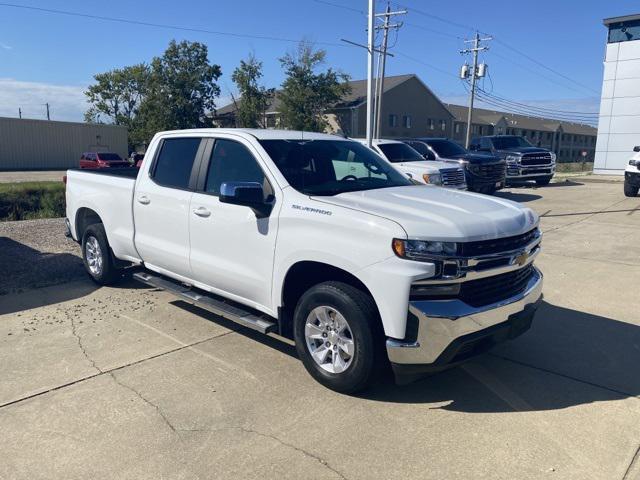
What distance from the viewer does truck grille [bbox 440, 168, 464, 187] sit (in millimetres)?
12656

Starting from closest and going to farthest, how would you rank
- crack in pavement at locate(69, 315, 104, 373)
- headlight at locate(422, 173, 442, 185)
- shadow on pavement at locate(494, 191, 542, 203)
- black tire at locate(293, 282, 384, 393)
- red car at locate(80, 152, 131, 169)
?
black tire at locate(293, 282, 384, 393), crack in pavement at locate(69, 315, 104, 373), headlight at locate(422, 173, 442, 185), shadow on pavement at locate(494, 191, 542, 203), red car at locate(80, 152, 131, 169)

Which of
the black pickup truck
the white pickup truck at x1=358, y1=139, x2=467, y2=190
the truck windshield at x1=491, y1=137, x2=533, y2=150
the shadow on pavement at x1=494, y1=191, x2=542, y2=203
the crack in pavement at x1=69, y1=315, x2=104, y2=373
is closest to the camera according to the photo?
the crack in pavement at x1=69, y1=315, x2=104, y2=373

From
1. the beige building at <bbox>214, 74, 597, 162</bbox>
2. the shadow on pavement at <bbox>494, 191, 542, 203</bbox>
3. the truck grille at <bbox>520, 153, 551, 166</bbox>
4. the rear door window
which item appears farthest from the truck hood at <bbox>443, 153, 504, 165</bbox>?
the beige building at <bbox>214, 74, 597, 162</bbox>

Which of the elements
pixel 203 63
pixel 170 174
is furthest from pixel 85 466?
pixel 203 63

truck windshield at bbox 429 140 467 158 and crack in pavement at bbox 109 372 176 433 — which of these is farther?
truck windshield at bbox 429 140 467 158

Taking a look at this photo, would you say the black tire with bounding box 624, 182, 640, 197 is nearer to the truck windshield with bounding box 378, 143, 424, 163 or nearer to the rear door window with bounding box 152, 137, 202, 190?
the truck windshield with bounding box 378, 143, 424, 163

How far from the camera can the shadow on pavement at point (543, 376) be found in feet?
12.8

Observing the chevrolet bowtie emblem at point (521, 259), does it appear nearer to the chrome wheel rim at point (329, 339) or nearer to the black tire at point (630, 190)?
the chrome wheel rim at point (329, 339)

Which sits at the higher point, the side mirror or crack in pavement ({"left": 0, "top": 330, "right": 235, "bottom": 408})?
the side mirror

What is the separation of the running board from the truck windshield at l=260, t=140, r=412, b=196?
114cm

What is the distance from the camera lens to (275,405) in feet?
12.4

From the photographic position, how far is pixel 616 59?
99.7 ft

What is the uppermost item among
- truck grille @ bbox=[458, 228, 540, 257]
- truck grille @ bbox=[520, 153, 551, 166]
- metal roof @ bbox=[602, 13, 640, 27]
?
metal roof @ bbox=[602, 13, 640, 27]

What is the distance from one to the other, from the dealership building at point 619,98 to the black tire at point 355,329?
31571 millimetres
